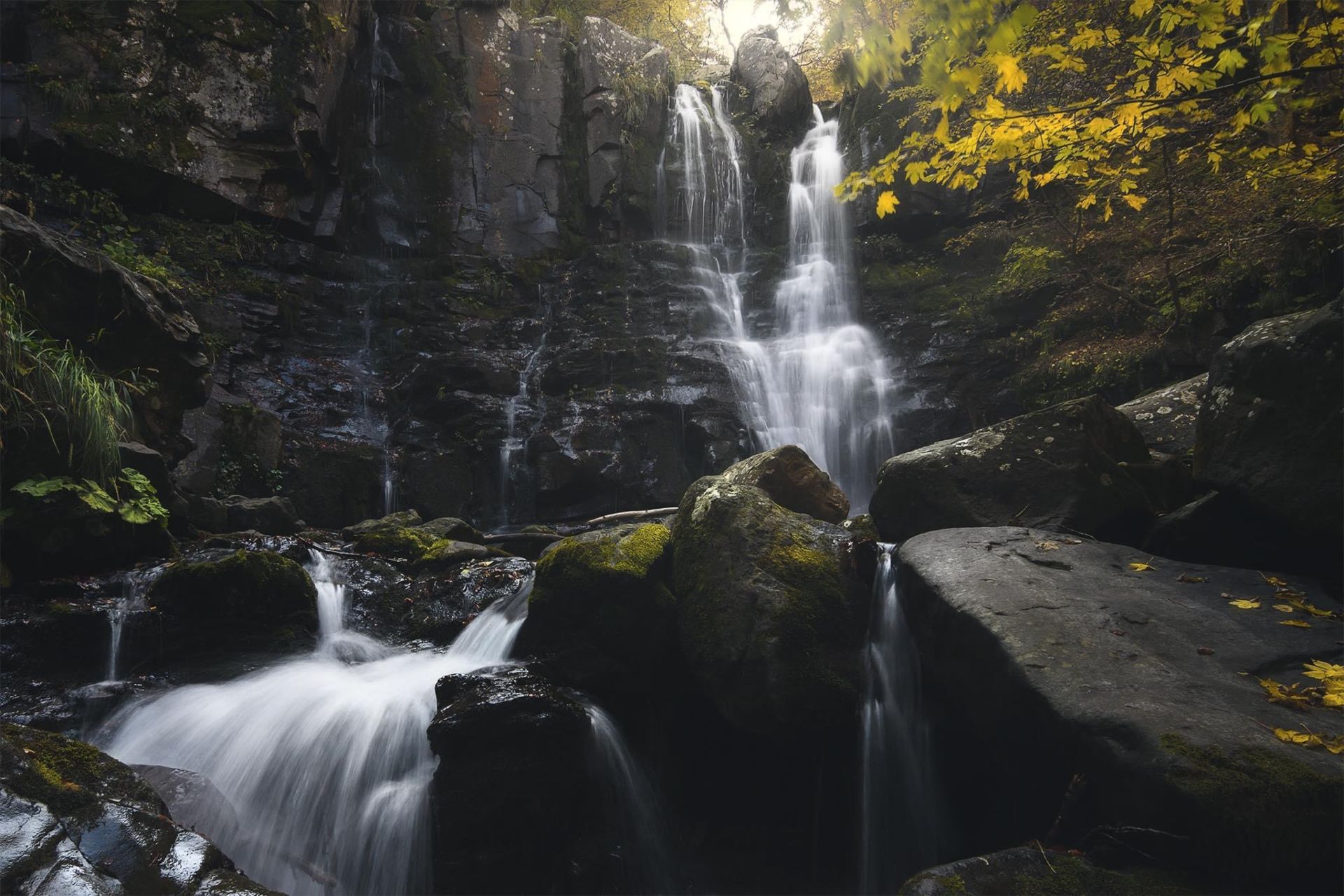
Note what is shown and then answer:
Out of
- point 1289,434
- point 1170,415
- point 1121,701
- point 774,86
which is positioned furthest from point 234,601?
point 774,86

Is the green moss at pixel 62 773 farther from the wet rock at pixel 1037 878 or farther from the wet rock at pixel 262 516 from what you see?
the wet rock at pixel 262 516

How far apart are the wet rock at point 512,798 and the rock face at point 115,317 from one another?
502 centimetres

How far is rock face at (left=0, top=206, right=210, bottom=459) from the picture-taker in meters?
6.01

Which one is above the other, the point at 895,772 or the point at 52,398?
the point at 52,398

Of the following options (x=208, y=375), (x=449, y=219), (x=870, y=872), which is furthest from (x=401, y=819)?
(x=449, y=219)

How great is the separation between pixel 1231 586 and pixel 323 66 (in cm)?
1562

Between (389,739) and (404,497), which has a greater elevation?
(404,497)

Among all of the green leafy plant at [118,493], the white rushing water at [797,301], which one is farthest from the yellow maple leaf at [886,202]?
Answer: the white rushing water at [797,301]

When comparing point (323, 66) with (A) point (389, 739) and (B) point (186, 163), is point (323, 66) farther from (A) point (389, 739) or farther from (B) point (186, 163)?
(A) point (389, 739)

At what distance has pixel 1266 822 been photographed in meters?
2.62

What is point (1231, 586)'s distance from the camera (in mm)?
4078

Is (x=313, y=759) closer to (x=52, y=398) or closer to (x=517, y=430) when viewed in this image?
(x=52, y=398)

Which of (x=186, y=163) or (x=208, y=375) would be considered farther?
(x=186, y=163)

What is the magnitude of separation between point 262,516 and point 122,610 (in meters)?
2.71
